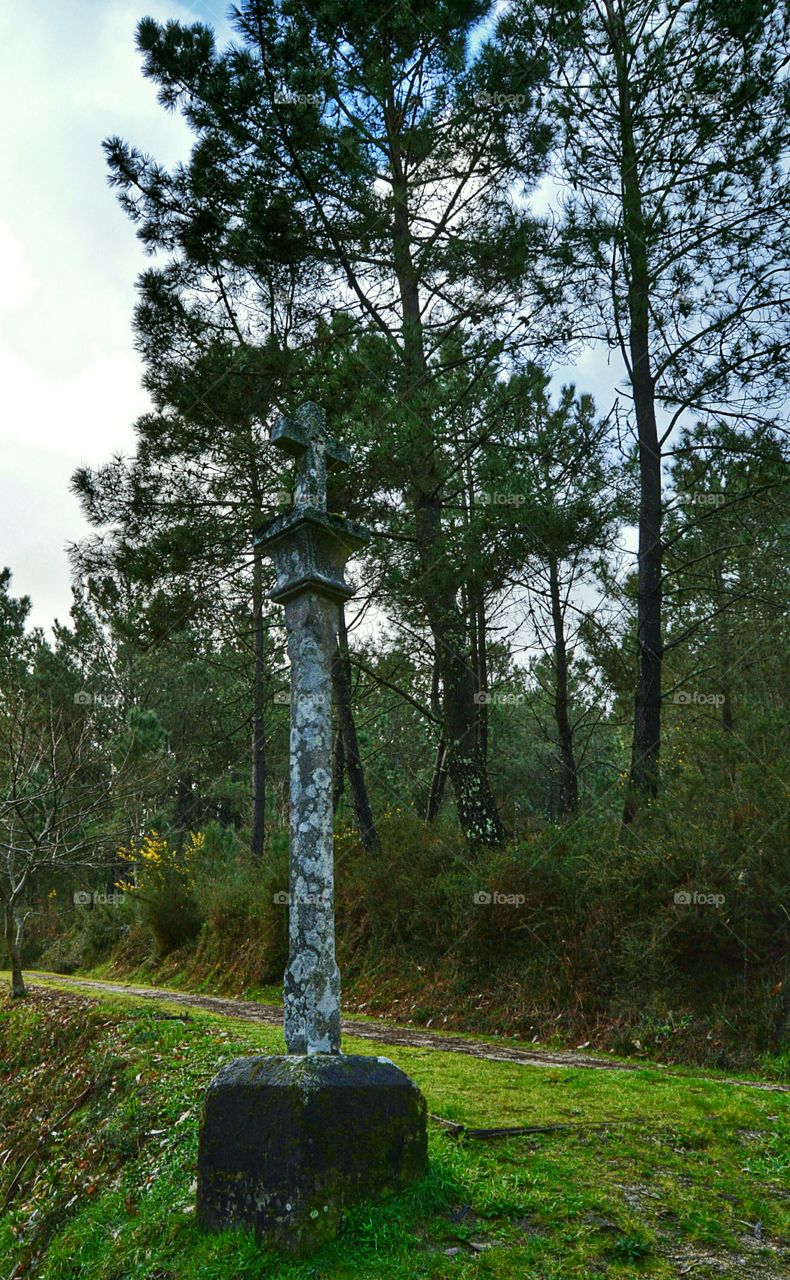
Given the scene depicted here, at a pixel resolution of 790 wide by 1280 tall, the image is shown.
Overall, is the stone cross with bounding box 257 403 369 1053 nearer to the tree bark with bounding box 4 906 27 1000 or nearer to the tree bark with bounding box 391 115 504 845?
the tree bark with bounding box 391 115 504 845

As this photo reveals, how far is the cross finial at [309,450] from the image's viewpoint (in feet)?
17.3

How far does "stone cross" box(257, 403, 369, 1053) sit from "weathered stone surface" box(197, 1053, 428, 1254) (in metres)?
0.51

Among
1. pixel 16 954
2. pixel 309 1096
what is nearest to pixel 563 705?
pixel 16 954

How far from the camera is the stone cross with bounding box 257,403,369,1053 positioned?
4586 mm


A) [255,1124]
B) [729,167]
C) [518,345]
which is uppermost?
[729,167]

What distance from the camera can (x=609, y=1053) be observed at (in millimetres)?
7844

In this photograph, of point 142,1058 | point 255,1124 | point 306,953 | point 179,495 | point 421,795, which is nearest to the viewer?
point 255,1124

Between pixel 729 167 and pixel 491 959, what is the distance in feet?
32.2

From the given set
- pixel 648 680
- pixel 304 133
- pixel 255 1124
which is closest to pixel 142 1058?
pixel 255 1124

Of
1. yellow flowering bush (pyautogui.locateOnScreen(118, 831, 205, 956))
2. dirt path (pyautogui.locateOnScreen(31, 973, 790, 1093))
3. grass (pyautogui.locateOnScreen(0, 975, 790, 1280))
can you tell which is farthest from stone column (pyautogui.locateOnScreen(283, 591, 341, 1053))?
yellow flowering bush (pyautogui.locateOnScreen(118, 831, 205, 956))

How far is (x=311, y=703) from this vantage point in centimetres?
499

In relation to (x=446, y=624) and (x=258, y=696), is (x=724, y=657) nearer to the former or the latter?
(x=446, y=624)

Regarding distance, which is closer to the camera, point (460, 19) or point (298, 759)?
point (298, 759)

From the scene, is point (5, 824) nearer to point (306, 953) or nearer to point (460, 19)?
point (306, 953)
